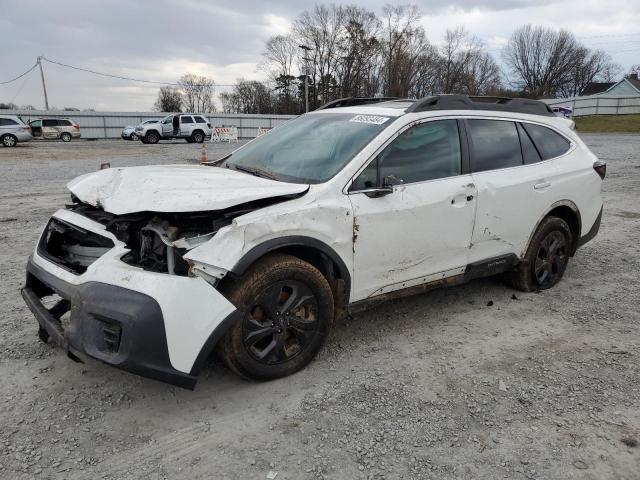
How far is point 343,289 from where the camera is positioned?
135 inches

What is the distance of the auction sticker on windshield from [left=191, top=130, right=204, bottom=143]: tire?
29.5 meters

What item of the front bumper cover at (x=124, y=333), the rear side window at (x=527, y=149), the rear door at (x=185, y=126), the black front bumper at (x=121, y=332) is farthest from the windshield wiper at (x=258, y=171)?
the rear door at (x=185, y=126)

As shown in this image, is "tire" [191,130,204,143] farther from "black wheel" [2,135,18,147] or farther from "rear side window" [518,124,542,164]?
"rear side window" [518,124,542,164]

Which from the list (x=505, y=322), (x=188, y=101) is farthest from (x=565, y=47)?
(x=505, y=322)


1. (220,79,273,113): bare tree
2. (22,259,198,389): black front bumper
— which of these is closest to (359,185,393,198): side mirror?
(22,259,198,389): black front bumper

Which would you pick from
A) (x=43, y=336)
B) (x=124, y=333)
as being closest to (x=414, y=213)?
(x=124, y=333)

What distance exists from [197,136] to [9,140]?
10.3m

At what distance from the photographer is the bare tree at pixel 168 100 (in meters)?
69.8

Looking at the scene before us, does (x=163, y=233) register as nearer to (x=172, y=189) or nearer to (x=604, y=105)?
(x=172, y=189)

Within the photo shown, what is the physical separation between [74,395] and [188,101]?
261 ft

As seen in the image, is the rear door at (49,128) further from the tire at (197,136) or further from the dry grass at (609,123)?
the dry grass at (609,123)

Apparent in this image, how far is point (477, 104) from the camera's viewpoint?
4.31 metres

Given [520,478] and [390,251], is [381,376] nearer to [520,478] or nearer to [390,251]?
[390,251]

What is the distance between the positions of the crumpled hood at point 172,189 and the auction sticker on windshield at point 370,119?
0.89 m
